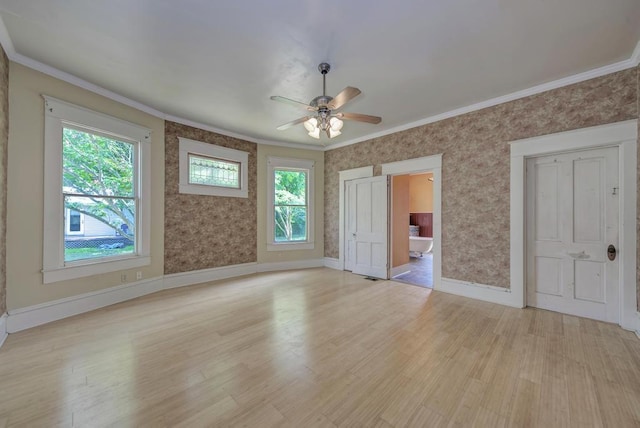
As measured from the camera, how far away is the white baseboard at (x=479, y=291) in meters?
3.36

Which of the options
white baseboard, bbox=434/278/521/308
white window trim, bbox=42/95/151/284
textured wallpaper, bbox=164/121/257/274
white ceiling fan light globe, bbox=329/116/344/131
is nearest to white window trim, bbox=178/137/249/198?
textured wallpaper, bbox=164/121/257/274

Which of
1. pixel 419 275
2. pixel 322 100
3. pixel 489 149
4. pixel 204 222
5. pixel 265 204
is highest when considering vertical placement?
pixel 322 100

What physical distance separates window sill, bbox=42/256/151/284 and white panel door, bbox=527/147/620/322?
18.2 ft

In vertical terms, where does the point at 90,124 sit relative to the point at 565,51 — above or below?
below

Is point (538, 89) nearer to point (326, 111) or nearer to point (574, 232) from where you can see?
point (574, 232)

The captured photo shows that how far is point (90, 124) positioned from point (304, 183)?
3777mm

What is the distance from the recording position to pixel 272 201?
5.50m

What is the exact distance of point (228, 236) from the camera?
497 centimetres

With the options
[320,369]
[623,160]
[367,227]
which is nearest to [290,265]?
[367,227]

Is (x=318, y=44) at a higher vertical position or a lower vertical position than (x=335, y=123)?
higher

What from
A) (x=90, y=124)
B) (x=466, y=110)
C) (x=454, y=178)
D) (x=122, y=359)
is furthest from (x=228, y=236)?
(x=466, y=110)

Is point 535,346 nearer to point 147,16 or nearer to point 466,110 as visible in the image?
point 466,110

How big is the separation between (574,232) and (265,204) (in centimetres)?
495

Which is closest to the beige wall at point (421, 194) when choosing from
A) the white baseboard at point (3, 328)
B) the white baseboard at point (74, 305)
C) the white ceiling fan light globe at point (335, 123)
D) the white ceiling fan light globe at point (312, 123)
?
the white ceiling fan light globe at point (335, 123)
